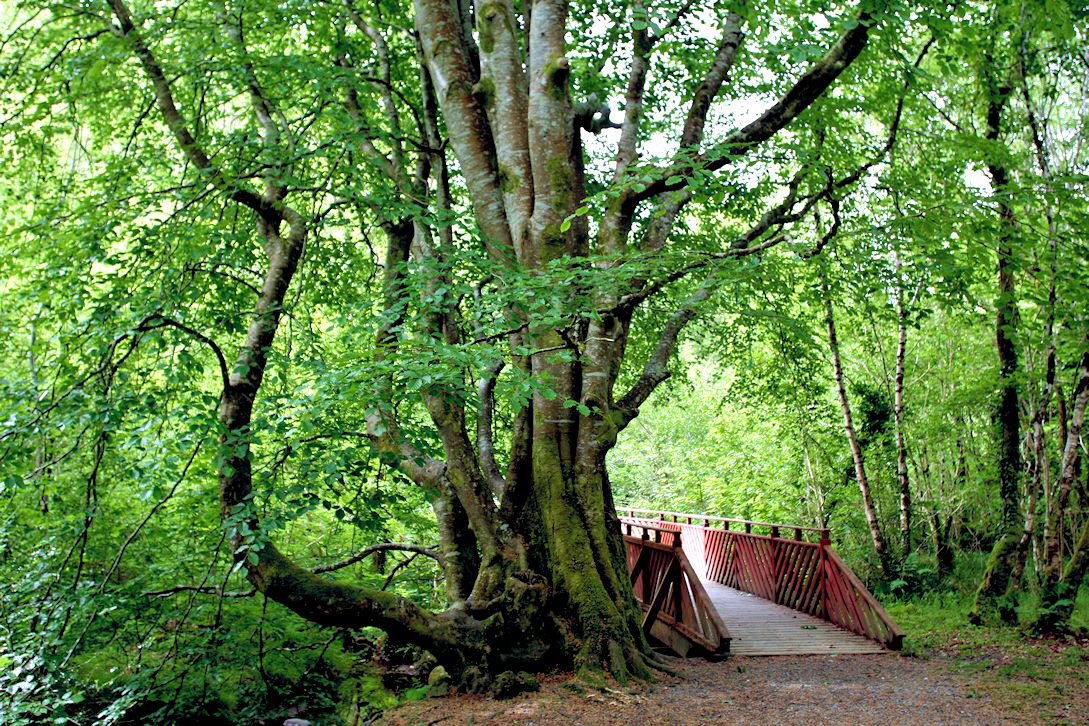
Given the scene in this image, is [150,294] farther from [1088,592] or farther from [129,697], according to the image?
[1088,592]

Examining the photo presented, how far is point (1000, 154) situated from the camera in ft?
25.3

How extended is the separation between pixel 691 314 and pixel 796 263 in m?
3.09

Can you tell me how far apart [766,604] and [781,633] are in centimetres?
213

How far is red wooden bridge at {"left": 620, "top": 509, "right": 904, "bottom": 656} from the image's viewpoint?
8461mm

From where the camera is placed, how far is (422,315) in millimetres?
4906

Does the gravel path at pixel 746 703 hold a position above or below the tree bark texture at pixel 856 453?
below

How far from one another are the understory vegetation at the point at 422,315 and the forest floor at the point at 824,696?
0.19 metres

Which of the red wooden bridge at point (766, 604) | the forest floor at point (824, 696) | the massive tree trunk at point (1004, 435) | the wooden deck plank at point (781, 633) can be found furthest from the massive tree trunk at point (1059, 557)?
the wooden deck plank at point (781, 633)

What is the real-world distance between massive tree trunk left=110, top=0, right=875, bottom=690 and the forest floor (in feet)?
1.57

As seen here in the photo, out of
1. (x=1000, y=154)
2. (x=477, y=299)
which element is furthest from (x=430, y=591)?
(x=1000, y=154)

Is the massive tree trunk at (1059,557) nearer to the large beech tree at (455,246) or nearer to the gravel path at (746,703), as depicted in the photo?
the gravel path at (746,703)

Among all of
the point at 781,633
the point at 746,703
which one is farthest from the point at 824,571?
the point at 746,703

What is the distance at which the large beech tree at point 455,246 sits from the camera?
491 centimetres

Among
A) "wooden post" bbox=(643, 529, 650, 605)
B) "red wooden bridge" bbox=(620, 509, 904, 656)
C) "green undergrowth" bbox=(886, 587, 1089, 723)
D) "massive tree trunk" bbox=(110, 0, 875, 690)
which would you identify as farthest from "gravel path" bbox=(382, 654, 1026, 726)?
"wooden post" bbox=(643, 529, 650, 605)
